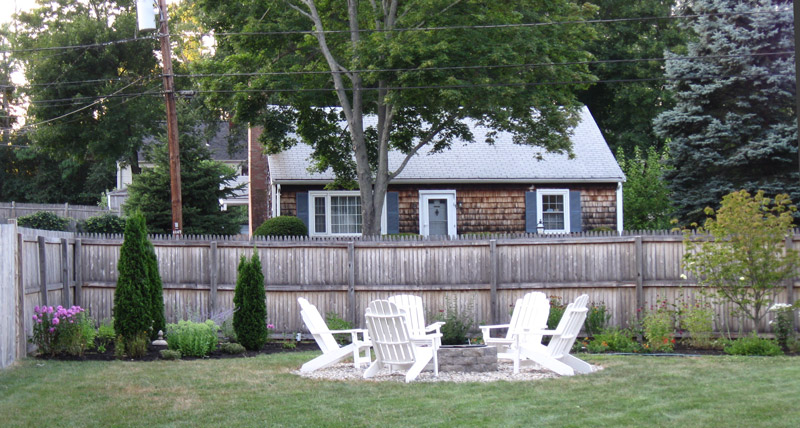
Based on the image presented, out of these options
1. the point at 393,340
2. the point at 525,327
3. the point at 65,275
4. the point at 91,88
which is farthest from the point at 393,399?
the point at 91,88

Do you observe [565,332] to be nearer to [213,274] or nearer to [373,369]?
[373,369]

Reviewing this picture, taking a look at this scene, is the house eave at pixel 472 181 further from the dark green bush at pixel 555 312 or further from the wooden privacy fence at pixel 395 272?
the dark green bush at pixel 555 312

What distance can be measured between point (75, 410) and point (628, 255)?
931cm

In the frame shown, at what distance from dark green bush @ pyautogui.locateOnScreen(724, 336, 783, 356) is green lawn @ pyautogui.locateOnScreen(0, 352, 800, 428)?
1360mm

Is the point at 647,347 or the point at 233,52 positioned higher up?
the point at 233,52

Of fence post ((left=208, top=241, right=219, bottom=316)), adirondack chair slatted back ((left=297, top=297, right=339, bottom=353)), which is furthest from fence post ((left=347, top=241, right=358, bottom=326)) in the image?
adirondack chair slatted back ((left=297, top=297, right=339, bottom=353))

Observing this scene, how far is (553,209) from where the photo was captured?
24.9 meters

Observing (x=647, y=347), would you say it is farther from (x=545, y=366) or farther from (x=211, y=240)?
(x=211, y=240)

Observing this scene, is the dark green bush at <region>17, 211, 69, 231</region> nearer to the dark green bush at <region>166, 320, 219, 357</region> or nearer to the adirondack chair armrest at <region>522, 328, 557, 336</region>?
the dark green bush at <region>166, 320, 219, 357</region>

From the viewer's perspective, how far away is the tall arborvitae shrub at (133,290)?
11930 millimetres

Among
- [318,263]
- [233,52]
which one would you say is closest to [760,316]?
[318,263]

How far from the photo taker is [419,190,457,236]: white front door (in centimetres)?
2431

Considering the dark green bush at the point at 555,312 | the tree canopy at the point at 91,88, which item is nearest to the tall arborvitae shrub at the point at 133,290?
the dark green bush at the point at 555,312

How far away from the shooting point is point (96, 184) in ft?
162
